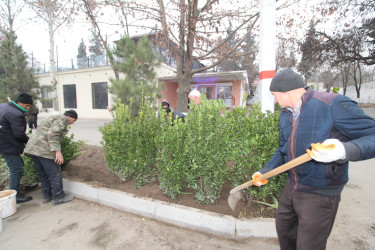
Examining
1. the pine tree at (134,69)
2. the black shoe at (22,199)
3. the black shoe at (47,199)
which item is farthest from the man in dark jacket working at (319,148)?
the pine tree at (134,69)

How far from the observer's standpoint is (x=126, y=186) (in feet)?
11.0

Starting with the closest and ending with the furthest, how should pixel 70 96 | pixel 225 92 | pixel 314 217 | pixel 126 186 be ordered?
pixel 314 217 → pixel 126 186 → pixel 225 92 → pixel 70 96

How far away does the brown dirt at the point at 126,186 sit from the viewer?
265 cm

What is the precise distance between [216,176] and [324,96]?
5.16ft

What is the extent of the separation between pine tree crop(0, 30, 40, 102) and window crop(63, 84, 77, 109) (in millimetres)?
11213

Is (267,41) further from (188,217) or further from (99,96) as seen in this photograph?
(99,96)

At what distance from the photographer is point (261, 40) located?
302cm

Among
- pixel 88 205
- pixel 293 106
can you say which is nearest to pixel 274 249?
pixel 293 106

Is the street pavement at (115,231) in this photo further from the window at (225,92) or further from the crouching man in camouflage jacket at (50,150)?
the window at (225,92)

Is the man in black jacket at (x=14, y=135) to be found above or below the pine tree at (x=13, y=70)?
below

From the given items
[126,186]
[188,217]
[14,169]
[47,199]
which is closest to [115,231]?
[126,186]

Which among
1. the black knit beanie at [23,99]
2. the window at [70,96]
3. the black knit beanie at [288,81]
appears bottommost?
the black knit beanie at [23,99]

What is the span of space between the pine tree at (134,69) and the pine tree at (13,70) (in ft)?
9.45

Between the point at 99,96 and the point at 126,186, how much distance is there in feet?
49.8
